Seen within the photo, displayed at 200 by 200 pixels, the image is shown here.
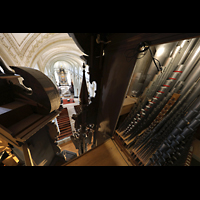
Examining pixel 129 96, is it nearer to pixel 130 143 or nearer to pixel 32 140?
pixel 130 143

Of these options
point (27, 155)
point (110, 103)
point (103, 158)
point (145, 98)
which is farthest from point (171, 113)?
point (27, 155)

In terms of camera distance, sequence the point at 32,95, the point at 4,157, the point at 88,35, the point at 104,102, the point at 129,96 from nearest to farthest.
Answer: the point at 32,95 < the point at 88,35 < the point at 4,157 < the point at 104,102 < the point at 129,96

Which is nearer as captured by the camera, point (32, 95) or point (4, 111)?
point (4, 111)

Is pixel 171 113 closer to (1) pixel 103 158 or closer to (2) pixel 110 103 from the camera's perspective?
(2) pixel 110 103

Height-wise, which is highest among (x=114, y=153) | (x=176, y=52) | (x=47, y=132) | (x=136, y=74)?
(x=176, y=52)

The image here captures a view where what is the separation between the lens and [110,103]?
1.59 meters

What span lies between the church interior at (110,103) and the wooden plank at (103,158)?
0.01 meters

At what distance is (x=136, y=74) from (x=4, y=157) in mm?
3970

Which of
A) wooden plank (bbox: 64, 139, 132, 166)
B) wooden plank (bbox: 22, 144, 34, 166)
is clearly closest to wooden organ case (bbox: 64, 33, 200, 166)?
wooden plank (bbox: 64, 139, 132, 166)

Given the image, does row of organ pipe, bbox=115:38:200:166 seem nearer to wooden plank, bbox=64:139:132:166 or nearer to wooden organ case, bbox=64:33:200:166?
wooden organ case, bbox=64:33:200:166

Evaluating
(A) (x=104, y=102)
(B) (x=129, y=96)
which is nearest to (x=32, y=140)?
(A) (x=104, y=102)

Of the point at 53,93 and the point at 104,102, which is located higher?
the point at 53,93

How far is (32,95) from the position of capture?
90 cm

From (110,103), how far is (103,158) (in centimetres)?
96
